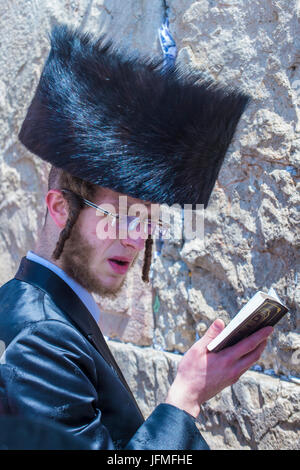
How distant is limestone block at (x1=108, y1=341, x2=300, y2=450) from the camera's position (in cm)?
230

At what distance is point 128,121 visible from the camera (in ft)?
5.72

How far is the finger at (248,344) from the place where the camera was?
1616 mm

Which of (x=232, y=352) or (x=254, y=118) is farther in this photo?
(x=254, y=118)

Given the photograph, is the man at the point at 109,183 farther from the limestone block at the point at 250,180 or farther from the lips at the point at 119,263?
the limestone block at the point at 250,180

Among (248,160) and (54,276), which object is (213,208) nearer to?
(248,160)

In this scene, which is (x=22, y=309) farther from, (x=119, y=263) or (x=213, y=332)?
(x=213, y=332)

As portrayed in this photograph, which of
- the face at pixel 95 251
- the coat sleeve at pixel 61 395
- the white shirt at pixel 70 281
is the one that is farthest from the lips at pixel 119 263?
the coat sleeve at pixel 61 395

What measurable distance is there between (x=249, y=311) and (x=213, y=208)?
1.16m

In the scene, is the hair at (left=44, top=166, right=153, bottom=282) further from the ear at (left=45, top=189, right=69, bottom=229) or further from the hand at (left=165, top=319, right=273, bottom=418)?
the hand at (left=165, top=319, right=273, bottom=418)

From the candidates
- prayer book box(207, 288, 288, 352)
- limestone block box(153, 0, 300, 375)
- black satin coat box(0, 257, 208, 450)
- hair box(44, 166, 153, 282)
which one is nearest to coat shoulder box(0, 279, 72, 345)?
black satin coat box(0, 257, 208, 450)

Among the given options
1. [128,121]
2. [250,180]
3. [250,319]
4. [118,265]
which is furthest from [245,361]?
[250,180]
